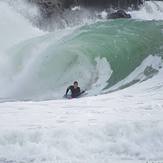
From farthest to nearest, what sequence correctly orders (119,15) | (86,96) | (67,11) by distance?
(67,11) < (119,15) < (86,96)

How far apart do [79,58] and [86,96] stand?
4145 mm

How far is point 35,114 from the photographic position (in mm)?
7266

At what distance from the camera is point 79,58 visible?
1588 centimetres

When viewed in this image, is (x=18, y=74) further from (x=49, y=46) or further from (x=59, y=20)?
(x=59, y=20)

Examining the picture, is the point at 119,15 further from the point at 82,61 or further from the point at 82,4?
the point at 82,61

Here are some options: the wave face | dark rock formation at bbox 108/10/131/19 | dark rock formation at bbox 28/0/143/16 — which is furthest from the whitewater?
dark rock formation at bbox 108/10/131/19

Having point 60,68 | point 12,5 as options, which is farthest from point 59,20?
point 60,68

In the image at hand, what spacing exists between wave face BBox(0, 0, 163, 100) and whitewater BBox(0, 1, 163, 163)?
34mm

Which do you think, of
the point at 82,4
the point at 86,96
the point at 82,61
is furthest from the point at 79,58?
the point at 82,4

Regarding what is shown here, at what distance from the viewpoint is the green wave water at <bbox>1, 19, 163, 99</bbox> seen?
14492 mm

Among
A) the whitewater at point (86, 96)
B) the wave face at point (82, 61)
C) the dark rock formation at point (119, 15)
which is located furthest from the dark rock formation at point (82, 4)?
the wave face at point (82, 61)

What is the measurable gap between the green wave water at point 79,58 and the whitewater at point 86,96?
3 cm

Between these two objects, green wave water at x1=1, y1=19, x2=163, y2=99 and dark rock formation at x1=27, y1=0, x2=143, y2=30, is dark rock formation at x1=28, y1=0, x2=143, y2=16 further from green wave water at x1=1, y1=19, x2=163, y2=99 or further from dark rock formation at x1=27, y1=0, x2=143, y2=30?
green wave water at x1=1, y1=19, x2=163, y2=99

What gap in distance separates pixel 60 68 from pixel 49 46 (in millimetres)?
1700
